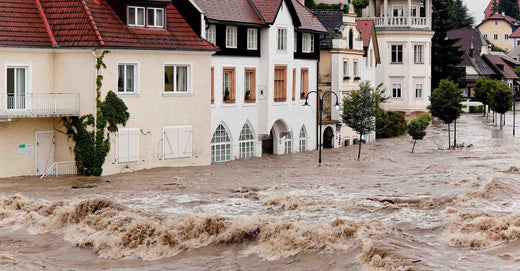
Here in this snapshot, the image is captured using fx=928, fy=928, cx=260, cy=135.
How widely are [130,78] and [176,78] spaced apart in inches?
109

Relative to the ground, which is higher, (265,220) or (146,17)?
(146,17)

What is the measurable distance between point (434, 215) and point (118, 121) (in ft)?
53.5

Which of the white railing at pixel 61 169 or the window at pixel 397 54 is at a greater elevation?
the window at pixel 397 54

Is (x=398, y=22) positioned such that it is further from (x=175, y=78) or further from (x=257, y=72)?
(x=175, y=78)

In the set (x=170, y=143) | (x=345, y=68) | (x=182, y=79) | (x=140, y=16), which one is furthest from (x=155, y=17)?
(x=345, y=68)

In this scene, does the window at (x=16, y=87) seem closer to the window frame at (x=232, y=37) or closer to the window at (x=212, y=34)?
the window at (x=212, y=34)

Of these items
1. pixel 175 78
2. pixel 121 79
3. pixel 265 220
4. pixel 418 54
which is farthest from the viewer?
pixel 418 54

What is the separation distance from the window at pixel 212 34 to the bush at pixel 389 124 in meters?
20.8

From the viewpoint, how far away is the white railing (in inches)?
1574

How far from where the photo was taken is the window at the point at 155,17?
42719 mm

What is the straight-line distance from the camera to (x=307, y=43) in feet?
186

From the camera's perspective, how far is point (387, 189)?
36344 millimetres

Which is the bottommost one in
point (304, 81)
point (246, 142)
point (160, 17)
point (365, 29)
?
point (246, 142)

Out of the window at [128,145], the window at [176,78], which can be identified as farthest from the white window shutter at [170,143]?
the window at [176,78]
